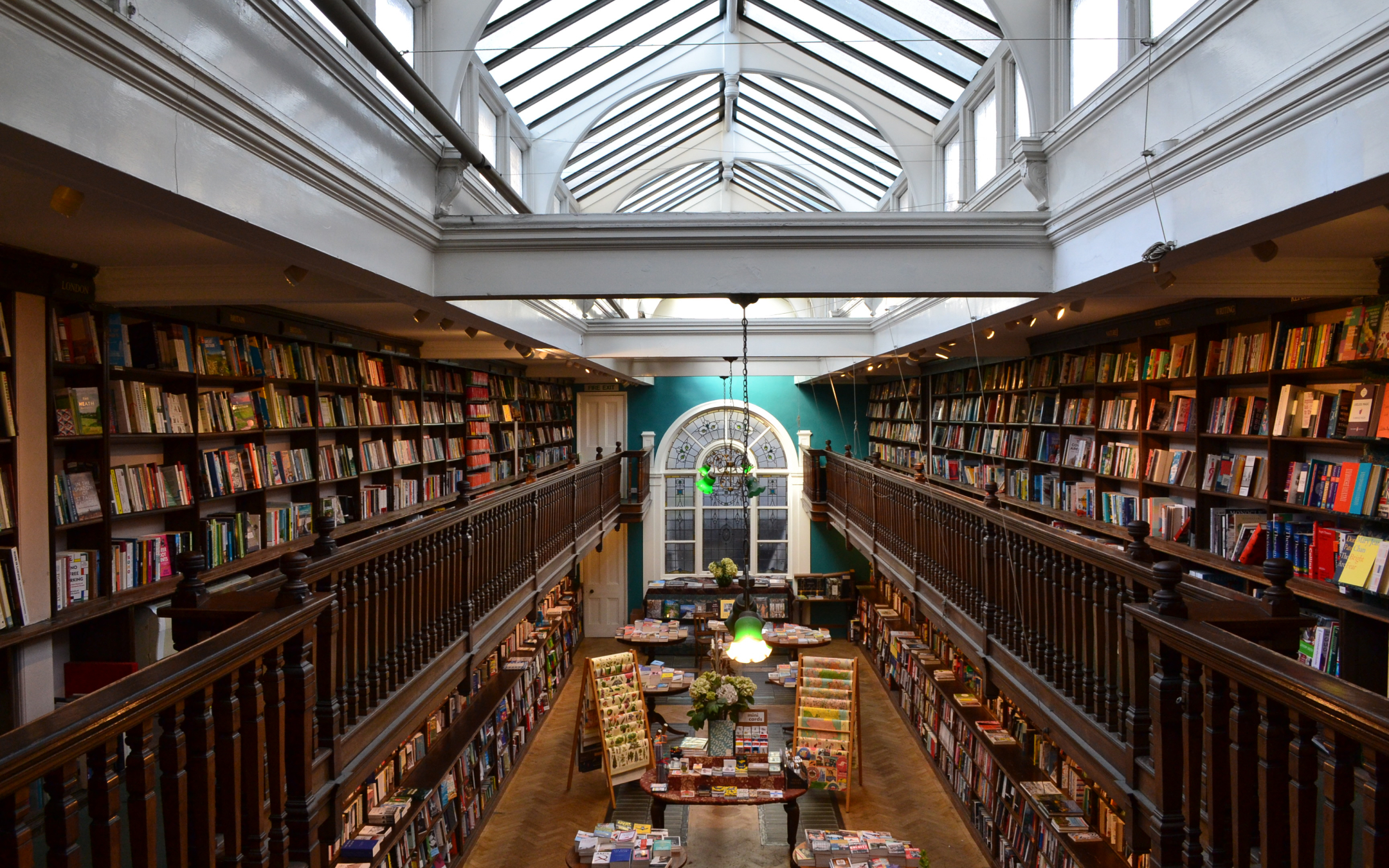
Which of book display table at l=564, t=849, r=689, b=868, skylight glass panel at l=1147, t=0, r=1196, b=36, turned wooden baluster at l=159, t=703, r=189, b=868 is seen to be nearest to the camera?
turned wooden baluster at l=159, t=703, r=189, b=868

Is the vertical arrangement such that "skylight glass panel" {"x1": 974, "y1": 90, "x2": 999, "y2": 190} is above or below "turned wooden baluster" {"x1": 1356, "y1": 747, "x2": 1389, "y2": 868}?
above

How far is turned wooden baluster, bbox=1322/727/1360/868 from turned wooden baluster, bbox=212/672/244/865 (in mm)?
2456

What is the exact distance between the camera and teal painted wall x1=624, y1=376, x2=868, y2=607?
13320 millimetres

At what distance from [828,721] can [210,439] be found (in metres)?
5.68

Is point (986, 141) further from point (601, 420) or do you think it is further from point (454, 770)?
point (601, 420)

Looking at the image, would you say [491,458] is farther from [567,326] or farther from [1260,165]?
[1260,165]

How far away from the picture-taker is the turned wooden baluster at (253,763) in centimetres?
197

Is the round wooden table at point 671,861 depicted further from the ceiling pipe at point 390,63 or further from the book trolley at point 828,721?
the ceiling pipe at point 390,63

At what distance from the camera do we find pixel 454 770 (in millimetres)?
5770

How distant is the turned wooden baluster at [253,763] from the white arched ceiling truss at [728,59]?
362 centimetres

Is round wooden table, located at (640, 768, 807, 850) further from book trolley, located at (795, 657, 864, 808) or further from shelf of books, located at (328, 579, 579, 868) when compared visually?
shelf of books, located at (328, 579, 579, 868)

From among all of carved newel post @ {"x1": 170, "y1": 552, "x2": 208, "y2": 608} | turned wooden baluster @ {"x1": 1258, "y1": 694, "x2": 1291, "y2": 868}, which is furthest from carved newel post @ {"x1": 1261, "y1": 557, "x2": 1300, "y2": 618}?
carved newel post @ {"x1": 170, "y1": 552, "x2": 208, "y2": 608}

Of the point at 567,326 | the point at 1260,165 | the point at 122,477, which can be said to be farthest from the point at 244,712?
the point at 567,326

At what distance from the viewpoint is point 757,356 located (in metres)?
8.15
